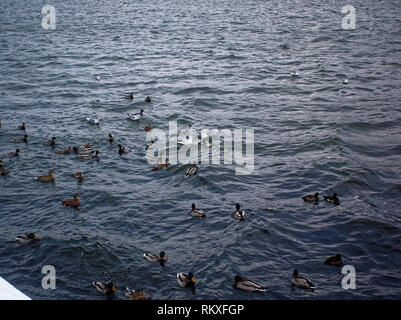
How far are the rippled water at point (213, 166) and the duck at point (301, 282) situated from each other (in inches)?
12.8

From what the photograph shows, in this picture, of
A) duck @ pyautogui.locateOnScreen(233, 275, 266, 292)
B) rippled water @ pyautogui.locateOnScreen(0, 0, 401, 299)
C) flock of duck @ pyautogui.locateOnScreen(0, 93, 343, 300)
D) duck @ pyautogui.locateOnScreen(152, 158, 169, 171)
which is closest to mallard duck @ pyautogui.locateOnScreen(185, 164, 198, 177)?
flock of duck @ pyautogui.locateOnScreen(0, 93, 343, 300)

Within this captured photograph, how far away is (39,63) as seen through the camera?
41375mm

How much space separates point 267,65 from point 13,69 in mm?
22920

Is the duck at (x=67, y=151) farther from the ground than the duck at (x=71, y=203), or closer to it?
farther from the ground

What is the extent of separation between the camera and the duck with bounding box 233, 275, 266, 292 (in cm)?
1406

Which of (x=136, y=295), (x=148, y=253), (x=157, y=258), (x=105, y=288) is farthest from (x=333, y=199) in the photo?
(x=105, y=288)

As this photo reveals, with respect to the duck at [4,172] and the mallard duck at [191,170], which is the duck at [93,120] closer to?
the duck at [4,172]

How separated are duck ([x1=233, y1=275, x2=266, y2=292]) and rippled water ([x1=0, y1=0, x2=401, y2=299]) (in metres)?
0.21

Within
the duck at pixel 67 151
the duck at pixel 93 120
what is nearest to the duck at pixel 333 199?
the duck at pixel 67 151

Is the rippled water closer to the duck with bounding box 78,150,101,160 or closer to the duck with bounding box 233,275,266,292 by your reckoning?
the duck with bounding box 233,275,266,292

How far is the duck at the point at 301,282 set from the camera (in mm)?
14102

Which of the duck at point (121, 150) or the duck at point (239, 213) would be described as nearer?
the duck at point (239, 213)

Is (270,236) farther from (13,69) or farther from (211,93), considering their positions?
(13,69)

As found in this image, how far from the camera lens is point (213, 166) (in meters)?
22.4
